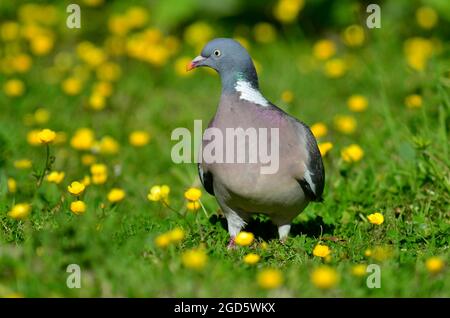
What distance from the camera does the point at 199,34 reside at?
8500 mm

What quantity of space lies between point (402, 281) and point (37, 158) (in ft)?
11.0

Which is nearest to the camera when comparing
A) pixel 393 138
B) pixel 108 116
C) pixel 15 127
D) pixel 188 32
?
pixel 393 138

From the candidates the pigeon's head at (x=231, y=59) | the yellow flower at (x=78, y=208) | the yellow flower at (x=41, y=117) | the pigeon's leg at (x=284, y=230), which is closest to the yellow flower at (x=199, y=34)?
the yellow flower at (x=41, y=117)

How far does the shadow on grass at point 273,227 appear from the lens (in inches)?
191

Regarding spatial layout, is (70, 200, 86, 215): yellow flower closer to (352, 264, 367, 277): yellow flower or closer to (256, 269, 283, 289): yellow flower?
(256, 269, 283, 289): yellow flower

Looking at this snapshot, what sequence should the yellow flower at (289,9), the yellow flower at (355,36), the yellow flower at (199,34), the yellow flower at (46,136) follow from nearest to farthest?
the yellow flower at (46,136), the yellow flower at (355,36), the yellow flower at (289,9), the yellow flower at (199,34)

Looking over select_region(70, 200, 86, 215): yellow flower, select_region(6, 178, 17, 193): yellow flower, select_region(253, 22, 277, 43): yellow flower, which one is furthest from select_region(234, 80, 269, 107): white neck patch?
select_region(253, 22, 277, 43): yellow flower

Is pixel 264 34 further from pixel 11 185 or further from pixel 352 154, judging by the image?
pixel 11 185

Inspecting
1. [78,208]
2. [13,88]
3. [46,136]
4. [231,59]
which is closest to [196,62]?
[231,59]

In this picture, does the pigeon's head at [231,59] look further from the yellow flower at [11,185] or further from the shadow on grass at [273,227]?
the yellow flower at [11,185]

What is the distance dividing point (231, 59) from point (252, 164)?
656mm

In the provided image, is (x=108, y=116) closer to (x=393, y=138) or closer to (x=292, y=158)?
(x=393, y=138)

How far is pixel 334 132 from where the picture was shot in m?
6.67
